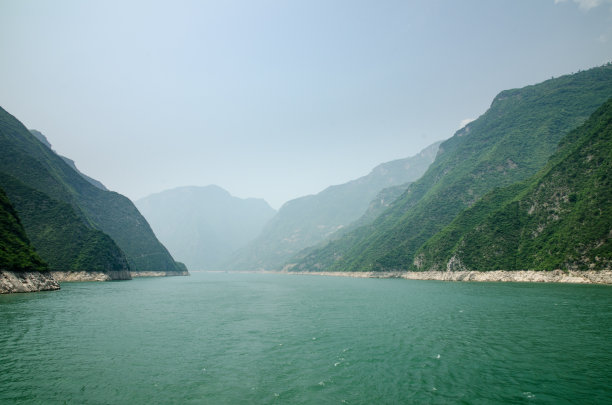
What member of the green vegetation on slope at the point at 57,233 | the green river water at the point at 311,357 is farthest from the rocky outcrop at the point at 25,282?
the green vegetation on slope at the point at 57,233

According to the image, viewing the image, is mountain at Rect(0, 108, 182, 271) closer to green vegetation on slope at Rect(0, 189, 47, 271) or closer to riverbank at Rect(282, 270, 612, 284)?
green vegetation on slope at Rect(0, 189, 47, 271)

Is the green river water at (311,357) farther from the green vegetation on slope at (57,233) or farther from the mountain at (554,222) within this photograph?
the green vegetation on slope at (57,233)

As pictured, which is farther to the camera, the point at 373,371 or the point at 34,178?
the point at 34,178

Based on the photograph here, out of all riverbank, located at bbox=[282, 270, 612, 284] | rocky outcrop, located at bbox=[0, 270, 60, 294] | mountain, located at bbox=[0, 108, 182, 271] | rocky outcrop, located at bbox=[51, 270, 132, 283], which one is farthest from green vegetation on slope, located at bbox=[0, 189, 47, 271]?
riverbank, located at bbox=[282, 270, 612, 284]

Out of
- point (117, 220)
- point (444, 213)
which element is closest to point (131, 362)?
point (444, 213)

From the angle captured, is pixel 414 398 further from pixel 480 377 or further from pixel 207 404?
pixel 207 404
